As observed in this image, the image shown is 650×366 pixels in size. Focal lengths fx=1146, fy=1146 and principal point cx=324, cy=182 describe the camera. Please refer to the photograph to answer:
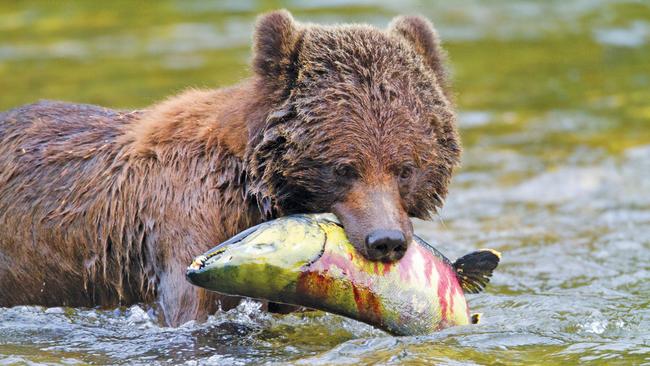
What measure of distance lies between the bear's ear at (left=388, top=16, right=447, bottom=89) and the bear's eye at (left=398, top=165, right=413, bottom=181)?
96 cm

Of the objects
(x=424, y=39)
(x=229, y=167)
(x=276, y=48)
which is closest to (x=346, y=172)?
(x=229, y=167)

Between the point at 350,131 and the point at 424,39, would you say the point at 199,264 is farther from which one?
the point at 424,39

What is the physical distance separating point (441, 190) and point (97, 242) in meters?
2.28

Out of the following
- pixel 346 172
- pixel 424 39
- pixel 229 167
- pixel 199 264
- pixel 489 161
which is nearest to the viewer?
pixel 199 264

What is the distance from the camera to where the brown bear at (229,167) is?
668 cm

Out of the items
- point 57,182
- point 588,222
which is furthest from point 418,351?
point 588,222

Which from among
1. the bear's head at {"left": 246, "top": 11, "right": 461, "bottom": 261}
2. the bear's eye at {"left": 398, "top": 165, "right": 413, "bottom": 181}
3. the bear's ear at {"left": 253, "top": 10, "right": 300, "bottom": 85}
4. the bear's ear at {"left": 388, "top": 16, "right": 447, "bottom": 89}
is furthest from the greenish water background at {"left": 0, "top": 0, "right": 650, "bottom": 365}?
the bear's ear at {"left": 388, "top": 16, "right": 447, "bottom": 89}

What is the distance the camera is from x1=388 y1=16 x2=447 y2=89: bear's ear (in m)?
7.41

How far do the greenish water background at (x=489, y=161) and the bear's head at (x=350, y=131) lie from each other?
745 mm

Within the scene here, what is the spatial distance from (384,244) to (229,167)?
129cm

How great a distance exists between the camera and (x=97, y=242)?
296 inches

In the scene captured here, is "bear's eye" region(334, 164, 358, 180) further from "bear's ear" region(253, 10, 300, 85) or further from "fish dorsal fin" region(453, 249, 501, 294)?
"fish dorsal fin" region(453, 249, 501, 294)

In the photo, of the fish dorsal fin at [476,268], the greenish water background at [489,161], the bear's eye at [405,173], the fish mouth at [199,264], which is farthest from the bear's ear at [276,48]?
the fish dorsal fin at [476,268]

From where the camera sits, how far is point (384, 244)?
6285 millimetres
